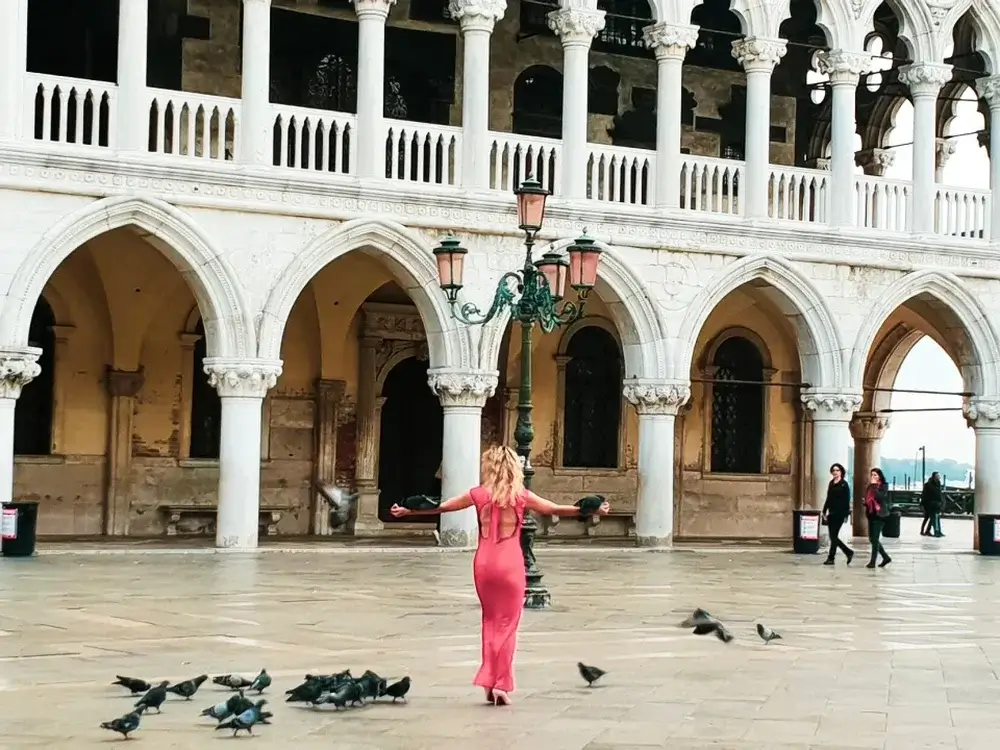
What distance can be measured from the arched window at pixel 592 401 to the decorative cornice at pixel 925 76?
240 inches

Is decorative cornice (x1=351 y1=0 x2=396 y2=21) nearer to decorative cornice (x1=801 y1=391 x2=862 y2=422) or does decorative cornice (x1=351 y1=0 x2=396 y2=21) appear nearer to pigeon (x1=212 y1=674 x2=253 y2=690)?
decorative cornice (x1=801 y1=391 x2=862 y2=422)

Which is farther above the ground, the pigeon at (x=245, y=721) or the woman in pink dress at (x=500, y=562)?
the woman in pink dress at (x=500, y=562)

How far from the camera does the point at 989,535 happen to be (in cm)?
2617

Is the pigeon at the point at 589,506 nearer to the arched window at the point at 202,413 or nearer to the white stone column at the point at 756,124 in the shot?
A: the white stone column at the point at 756,124

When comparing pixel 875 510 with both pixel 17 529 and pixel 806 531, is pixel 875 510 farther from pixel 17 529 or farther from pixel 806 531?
pixel 17 529

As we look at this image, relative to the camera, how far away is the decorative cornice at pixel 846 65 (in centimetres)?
2577

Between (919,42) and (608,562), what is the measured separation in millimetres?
9305

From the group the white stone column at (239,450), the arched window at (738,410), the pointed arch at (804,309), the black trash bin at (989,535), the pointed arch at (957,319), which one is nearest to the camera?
the white stone column at (239,450)

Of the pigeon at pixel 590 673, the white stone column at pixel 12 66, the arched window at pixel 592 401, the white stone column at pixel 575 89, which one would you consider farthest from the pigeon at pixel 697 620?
the arched window at pixel 592 401

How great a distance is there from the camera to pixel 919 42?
26281mm

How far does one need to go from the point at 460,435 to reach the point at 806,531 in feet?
16.2

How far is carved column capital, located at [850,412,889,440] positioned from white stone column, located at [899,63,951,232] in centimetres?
660

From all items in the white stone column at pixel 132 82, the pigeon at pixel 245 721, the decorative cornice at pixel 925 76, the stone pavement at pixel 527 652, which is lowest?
the stone pavement at pixel 527 652

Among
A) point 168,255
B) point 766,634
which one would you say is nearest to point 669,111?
point 168,255
